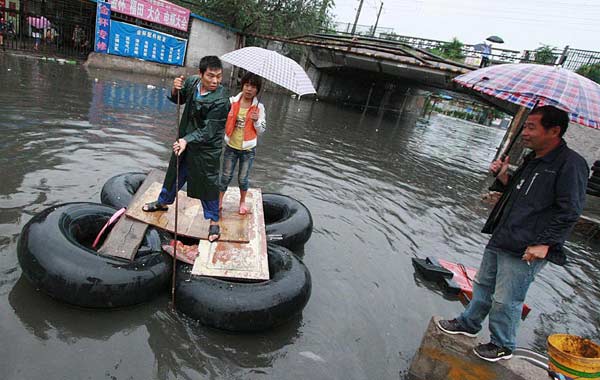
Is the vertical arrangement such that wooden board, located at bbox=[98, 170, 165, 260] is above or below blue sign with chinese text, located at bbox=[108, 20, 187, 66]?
below

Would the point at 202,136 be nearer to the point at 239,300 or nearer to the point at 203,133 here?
the point at 203,133

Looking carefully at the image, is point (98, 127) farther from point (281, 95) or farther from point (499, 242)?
point (281, 95)

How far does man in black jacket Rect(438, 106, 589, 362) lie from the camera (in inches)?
100.0

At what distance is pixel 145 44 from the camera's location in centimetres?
1927

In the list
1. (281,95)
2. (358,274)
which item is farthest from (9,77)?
(281,95)

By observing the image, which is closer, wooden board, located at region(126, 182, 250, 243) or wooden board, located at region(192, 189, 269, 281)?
wooden board, located at region(192, 189, 269, 281)

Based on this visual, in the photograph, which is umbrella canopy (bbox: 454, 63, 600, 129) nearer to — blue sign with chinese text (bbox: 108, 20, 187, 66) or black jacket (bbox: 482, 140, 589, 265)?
black jacket (bbox: 482, 140, 589, 265)

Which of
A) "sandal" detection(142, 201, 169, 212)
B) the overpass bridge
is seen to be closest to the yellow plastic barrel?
"sandal" detection(142, 201, 169, 212)

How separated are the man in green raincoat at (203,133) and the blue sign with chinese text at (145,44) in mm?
17230

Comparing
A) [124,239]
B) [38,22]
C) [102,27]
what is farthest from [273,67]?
[38,22]

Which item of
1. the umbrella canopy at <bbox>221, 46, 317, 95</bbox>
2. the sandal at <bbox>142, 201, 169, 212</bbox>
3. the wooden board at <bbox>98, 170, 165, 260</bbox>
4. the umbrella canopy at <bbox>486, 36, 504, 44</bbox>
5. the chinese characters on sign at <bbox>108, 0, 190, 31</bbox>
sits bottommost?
the wooden board at <bbox>98, 170, 165, 260</bbox>

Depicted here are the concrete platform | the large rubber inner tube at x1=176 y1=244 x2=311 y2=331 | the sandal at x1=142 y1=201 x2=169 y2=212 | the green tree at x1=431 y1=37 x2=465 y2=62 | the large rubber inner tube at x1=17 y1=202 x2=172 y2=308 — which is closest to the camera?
the concrete platform

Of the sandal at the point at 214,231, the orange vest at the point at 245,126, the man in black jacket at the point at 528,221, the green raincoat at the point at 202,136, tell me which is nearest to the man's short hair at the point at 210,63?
the green raincoat at the point at 202,136

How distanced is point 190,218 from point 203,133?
1359 mm
